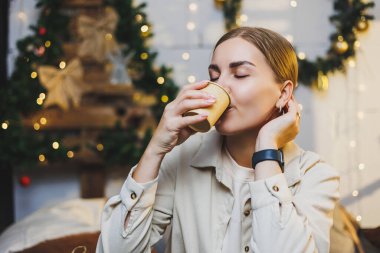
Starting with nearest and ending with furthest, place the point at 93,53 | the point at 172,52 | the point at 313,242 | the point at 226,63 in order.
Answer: the point at 313,242
the point at 226,63
the point at 93,53
the point at 172,52

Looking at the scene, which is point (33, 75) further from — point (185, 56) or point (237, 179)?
point (237, 179)

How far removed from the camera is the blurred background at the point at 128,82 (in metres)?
2.61

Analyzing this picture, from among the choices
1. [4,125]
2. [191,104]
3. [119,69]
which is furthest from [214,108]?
[119,69]

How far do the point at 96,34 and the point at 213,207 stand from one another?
1.70 meters

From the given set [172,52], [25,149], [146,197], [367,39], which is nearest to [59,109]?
[25,149]

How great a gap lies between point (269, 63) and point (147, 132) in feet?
4.89

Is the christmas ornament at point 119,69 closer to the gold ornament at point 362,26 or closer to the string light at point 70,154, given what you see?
the string light at point 70,154

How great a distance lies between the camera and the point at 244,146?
129 centimetres

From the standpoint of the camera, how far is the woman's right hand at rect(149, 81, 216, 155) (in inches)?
43.6

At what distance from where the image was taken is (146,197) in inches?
46.9

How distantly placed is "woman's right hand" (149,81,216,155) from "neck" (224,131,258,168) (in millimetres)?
130

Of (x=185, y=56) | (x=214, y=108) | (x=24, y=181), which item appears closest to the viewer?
(x=214, y=108)

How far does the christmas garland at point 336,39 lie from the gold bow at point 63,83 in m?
0.95

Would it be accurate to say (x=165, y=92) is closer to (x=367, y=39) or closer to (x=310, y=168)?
(x=367, y=39)
